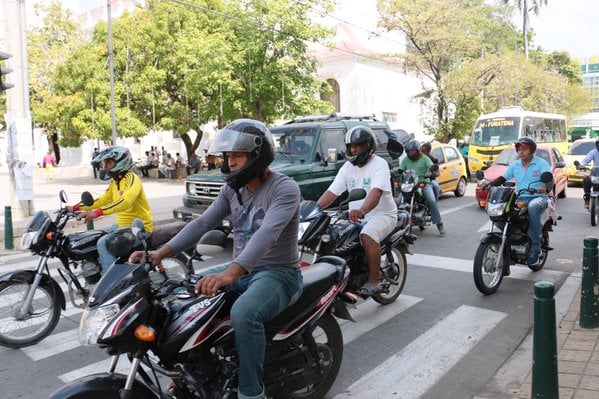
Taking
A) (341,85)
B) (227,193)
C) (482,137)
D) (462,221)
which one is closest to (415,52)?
(341,85)

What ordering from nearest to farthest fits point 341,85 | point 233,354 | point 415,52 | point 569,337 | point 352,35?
point 233,354
point 569,337
point 415,52
point 341,85
point 352,35

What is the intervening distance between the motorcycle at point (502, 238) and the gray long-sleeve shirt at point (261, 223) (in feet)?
12.2

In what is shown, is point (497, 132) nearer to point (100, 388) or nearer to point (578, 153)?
point (578, 153)

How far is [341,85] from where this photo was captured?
113 feet

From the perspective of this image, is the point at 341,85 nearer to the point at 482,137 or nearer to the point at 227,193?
the point at 482,137

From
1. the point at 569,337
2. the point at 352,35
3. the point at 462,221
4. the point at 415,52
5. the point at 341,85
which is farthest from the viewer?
the point at 352,35

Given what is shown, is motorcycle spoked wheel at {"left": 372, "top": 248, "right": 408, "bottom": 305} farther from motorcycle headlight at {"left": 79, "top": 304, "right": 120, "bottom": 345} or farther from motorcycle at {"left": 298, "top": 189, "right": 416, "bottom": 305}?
motorcycle headlight at {"left": 79, "top": 304, "right": 120, "bottom": 345}

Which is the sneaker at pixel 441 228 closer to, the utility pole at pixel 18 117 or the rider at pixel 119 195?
the rider at pixel 119 195

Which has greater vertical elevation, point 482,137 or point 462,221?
point 482,137

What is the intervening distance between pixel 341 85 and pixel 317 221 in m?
30.4

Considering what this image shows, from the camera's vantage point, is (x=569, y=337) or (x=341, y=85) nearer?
(x=569, y=337)

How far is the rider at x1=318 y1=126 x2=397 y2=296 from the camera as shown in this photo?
5402mm

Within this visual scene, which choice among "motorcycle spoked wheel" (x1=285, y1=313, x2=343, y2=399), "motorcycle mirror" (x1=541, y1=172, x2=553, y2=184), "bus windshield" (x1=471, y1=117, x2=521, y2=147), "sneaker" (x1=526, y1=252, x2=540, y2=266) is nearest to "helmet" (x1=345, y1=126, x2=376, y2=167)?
"motorcycle spoked wheel" (x1=285, y1=313, x2=343, y2=399)

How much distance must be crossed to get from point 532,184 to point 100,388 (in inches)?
239
